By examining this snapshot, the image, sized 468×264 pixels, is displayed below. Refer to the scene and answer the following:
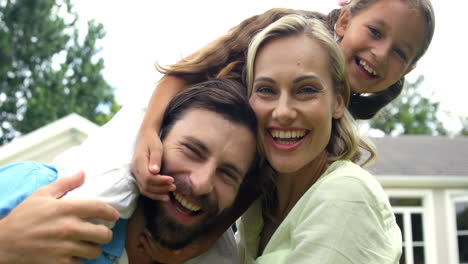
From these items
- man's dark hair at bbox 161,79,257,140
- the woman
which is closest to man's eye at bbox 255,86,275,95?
the woman

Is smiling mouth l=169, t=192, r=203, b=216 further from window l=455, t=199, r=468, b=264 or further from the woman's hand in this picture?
window l=455, t=199, r=468, b=264

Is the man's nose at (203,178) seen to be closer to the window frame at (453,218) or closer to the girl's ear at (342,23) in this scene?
the girl's ear at (342,23)

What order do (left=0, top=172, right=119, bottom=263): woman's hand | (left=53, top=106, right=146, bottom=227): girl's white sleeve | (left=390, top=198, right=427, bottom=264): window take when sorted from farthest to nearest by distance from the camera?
(left=390, top=198, right=427, bottom=264): window < (left=53, top=106, right=146, bottom=227): girl's white sleeve < (left=0, top=172, right=119, bottom=263): woman's hand

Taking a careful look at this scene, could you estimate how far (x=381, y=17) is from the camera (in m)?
3.22

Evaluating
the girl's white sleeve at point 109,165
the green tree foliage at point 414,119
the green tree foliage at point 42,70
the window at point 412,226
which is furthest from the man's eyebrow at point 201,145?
the green tree foliage at point 414,119

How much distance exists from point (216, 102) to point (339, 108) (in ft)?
2.07

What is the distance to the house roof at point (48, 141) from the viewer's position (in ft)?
41.7

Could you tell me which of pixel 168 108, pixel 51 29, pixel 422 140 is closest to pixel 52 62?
pixel 51 29

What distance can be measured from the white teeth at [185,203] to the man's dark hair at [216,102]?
37cm

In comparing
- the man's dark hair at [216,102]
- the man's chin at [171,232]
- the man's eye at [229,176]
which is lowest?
the man's chin at [171,232]

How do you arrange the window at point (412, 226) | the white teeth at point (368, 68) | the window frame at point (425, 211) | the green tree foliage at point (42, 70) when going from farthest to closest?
the green tree foliage at point (42, 70), the window at point (412, 226), the window frame at point (425, 211), the white teeth at point (368, 68)

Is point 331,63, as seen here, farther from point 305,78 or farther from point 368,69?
point 368,69

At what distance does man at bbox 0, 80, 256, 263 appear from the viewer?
2504 millimetres

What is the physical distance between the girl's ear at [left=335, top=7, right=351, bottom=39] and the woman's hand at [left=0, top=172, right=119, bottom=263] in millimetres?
1928
